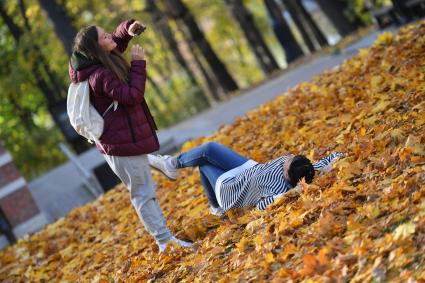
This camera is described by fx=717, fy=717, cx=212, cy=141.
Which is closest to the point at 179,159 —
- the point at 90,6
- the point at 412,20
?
the point at 412,20

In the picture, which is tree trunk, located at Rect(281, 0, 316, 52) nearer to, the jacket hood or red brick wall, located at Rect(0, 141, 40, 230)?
red brick wall, located at Rect(0, 141, 40, 230)

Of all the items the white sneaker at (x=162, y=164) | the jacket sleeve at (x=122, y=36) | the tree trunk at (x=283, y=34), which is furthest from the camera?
the tree trunk at (x=283, y=34)

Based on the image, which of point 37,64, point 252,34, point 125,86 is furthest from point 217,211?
point 252,34

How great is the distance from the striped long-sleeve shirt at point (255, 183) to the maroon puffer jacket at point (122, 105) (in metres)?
0.70

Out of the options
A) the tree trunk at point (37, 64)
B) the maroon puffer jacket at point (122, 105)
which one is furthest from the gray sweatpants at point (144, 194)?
the tree trunk at point (37, 64)

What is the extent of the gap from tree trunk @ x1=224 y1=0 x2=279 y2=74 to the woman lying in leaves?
16.8 m

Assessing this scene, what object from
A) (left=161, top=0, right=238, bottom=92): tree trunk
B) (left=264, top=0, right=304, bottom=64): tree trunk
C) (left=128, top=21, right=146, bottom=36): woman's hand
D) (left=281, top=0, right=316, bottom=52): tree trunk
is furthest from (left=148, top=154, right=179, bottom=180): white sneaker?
(left=281, top=0, right=316, bottom=52): tree trunk

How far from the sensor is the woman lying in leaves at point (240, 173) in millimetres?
5688

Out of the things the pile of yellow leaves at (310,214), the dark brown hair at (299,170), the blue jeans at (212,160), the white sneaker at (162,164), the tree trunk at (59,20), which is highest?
the tree trunk at (59,20)

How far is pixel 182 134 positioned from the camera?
48.2 feet

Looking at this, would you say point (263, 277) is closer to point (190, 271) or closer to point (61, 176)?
point (190, 271)

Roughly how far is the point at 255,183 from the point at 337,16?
16.2 metres

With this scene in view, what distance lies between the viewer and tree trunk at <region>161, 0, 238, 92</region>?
69.2ft

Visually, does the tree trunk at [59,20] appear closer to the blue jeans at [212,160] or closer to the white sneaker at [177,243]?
the blue jeans at [212,160]
